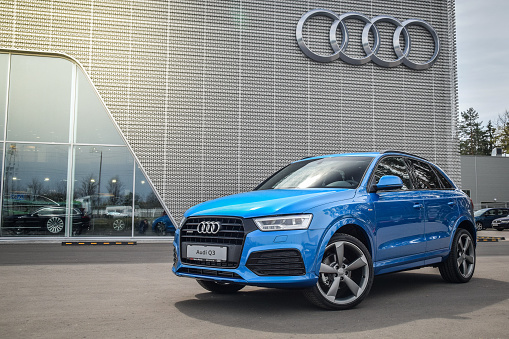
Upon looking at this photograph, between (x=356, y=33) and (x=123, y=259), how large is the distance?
1179 cm

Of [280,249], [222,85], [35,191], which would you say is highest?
[222,85]

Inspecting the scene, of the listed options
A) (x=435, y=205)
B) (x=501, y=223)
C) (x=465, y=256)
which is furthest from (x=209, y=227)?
(x=501, y=223)

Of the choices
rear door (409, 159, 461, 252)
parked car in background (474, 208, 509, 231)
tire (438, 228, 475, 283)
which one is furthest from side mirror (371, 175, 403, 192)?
parked car in background (474, 208, 509, 231)

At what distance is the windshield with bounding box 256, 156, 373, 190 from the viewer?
580cm

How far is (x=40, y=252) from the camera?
1205 cm

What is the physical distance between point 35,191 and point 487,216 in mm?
26805

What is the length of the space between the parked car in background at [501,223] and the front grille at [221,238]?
29.3 m

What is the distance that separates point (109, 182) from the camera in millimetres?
16094

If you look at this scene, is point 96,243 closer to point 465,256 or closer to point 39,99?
point 39,99

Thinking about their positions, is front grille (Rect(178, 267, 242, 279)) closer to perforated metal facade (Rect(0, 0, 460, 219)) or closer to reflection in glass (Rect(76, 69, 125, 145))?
perforated metal facade (Rect(0, 0, 460, 219))

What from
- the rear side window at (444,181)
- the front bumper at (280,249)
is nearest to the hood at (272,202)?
the front bumper at (280,249)

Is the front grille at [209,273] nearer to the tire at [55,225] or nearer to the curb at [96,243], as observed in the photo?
the curb at [96,243]

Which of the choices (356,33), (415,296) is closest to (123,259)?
(415,296)

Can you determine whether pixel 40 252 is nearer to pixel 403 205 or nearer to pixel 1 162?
pixel 1 162
